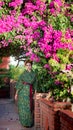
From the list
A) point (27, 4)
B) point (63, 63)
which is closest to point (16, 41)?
point (27, 4)

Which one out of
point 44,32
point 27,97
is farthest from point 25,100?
point 44,32

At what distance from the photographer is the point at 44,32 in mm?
8078

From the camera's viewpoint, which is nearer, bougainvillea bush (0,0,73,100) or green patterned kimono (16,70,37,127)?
bougainvillea bush (0,0,73,100)

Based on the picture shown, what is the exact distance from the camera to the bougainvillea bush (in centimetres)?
775

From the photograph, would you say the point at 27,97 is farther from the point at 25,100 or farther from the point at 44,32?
the point at 44,32

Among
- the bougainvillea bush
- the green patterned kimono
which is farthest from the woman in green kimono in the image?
the bougainvillea bush

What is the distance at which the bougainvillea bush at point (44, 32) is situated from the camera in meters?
7.75

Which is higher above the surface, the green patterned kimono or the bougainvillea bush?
the bougainvillea bush

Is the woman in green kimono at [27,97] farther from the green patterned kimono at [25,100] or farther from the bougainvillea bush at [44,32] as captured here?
the bougainvillea bush at [44,32]

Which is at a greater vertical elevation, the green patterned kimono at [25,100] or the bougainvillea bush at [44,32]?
the bougainvillea bush at [44,32]

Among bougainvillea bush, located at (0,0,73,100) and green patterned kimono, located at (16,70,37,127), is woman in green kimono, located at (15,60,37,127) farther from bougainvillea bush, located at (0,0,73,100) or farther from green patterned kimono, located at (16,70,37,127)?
bougainvillea bush, located at (0,0,73,100)

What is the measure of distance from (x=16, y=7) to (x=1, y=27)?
26.2 inches

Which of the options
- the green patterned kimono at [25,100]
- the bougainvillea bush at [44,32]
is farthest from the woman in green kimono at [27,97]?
the bougainvillea bush at [44,32]

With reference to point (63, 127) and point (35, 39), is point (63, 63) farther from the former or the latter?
point (63, 127)
